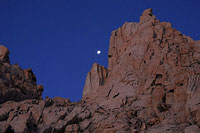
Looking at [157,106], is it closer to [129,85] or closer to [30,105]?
[129,85]

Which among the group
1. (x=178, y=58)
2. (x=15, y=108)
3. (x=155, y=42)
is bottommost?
(x=15, y=108)

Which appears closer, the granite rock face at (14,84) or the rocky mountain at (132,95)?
the rocky mountain at (132,95)

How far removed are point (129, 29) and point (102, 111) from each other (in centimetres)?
2548

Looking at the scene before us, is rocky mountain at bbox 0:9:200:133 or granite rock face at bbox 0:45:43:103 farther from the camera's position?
granite rock face at bbox 0:45:43:103

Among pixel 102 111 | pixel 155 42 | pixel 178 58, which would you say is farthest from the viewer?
pixel 155 42

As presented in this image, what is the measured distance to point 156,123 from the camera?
157 feet

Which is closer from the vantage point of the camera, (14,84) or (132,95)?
(14,84)

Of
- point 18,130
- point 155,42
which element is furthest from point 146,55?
point 18,130

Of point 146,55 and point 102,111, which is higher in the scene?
point 146,55

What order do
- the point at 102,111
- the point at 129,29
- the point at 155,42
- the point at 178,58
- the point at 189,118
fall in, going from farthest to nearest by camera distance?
the point at 129,29, the point at 155,42, the point at 178,58, the point at 102,111, the point at 189,118

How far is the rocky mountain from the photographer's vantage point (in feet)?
152

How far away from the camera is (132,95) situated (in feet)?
185

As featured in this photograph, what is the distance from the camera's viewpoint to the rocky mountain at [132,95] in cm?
4622

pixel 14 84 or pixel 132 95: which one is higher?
pixel 14 84
